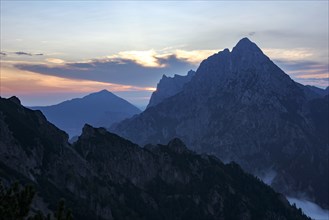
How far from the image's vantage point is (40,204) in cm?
16862

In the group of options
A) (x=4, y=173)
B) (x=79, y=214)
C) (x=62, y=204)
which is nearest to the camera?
(x=62, y=204)

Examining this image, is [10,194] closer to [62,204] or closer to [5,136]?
[62,204]

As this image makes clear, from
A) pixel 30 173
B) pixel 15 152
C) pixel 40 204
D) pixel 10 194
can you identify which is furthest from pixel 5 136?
pixel 10 194

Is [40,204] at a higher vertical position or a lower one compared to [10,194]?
Result: lower

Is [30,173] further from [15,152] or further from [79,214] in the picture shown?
[79,214]

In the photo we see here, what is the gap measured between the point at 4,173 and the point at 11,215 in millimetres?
134979

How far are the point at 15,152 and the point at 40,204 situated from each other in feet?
132

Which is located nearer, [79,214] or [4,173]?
[4,173]

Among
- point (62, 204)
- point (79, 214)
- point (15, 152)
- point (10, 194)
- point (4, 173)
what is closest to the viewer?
point (62, 204)

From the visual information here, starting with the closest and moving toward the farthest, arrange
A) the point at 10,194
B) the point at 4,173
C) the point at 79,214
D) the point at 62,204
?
the point at 62,204 < the point at 10,194 < the point at 4,173 < the point at 79,214

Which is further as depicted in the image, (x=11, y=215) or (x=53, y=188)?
(x=53, y=188)

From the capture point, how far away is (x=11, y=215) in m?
37.5

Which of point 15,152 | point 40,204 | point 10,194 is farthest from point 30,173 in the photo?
point 10,194

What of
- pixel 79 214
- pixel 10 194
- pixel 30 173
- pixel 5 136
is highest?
pixel 10 194
